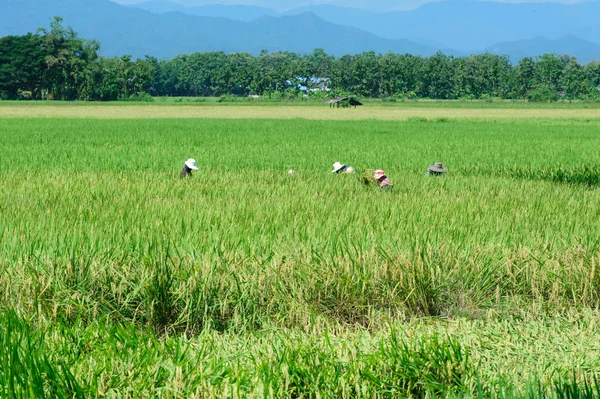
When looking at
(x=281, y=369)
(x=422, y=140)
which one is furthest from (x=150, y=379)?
(x=422, y=140)

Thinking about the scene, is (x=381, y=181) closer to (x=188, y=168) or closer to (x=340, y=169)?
(x=340, y=169)

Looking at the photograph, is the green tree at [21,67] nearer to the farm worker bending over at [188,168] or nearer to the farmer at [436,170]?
the farm worker bending over at [188,168]

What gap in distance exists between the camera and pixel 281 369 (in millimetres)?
2584

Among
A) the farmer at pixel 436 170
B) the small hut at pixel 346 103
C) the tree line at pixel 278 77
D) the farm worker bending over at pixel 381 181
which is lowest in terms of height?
the small hut at pixel 346 103

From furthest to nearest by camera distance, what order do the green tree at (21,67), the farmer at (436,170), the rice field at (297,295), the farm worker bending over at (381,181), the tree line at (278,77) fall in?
the tree line at (278,77) → the green tree at (21,67) → the farmer at (436,170) → the farm worker bending over at (381,181) → the rice field at (297,295)

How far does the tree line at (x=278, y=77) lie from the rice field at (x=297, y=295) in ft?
263

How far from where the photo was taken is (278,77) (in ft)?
360

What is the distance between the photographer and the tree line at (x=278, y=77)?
Result: 266ft

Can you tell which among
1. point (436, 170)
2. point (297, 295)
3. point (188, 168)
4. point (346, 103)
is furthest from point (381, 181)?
point (346, 103)

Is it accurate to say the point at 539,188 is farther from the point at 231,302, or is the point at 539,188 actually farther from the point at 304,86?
the point at 304,86

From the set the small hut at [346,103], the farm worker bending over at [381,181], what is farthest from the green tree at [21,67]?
the farm worker bending over at [381,181]

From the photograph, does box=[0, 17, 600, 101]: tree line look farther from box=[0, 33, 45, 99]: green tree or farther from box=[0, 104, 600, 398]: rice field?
box=[0, 104, 600, 398]: rice field

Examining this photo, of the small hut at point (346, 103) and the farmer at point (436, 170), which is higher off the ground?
the farmer at point (436, 170)

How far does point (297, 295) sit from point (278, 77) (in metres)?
108
